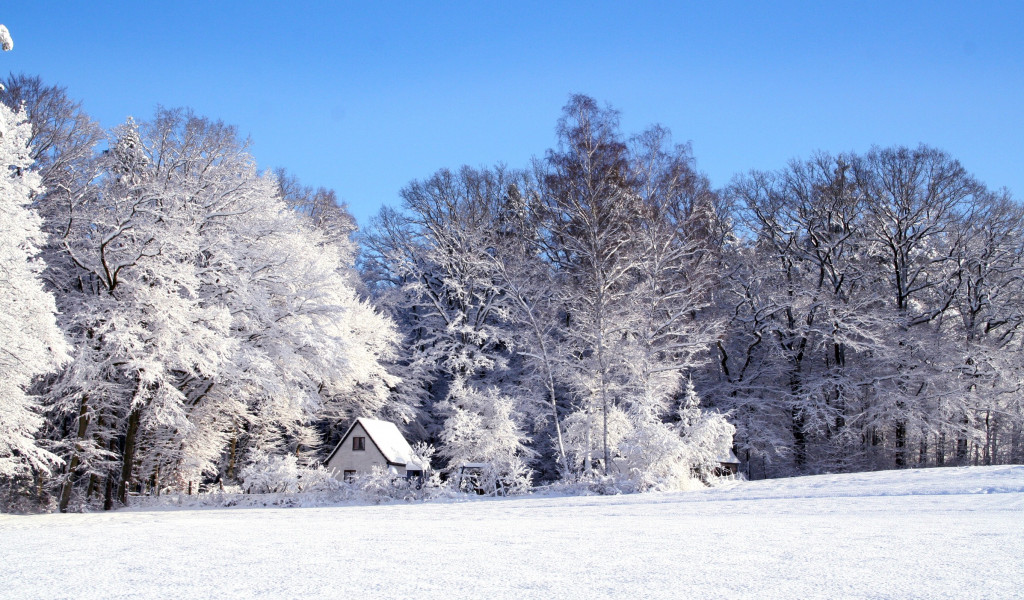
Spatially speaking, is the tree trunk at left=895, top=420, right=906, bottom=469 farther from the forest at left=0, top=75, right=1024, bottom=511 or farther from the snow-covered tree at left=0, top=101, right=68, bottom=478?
the snow-covered tree at left=0, top=101, right=68, bottom=478

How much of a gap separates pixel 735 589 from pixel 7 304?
14635 millimetres

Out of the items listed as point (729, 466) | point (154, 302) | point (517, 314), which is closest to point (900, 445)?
point (729, 466)

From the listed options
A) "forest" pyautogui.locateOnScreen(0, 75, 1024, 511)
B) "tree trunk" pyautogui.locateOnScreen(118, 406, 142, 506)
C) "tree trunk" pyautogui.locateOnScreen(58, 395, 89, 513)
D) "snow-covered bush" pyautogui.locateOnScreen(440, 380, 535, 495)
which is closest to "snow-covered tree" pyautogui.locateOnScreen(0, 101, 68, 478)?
"forest" pyautogui.locateOnScreen(0, 75, 1024, 511)

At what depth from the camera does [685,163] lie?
23.3 meters

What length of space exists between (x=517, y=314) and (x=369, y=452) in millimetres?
8921

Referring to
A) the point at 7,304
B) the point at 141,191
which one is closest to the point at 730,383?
the point at 141,191

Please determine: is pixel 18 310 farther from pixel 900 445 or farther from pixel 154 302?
pixel 900 445

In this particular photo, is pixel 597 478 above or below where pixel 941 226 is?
below

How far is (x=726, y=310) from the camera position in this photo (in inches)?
1148

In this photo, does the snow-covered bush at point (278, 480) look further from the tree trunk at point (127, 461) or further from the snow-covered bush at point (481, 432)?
the snow-covered bush at point (481, 432)

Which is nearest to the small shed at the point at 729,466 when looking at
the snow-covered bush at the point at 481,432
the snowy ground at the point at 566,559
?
the snow-covered bush at the point at 481,432

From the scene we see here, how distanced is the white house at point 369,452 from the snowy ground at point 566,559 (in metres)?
17.2

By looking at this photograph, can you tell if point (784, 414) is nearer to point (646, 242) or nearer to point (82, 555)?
point (646, 242)

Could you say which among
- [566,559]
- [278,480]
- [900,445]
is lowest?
[278,480]
